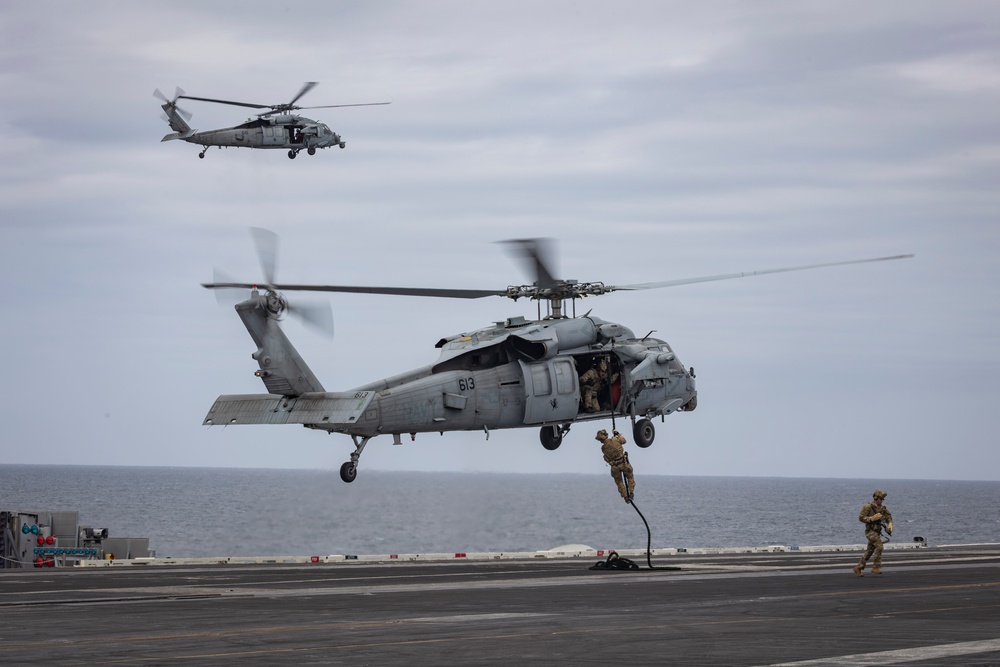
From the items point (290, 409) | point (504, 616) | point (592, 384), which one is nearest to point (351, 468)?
point (290, 409)

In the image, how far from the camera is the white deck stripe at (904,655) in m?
15.3

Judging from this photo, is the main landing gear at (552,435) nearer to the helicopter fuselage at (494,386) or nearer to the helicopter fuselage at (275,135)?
the helicopter fuselage at (494,386)

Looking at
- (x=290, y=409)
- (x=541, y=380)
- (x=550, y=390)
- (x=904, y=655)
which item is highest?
(x=541, y=380)

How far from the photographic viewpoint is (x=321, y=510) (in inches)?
1772

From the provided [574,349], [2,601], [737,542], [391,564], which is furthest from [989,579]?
[737,542]

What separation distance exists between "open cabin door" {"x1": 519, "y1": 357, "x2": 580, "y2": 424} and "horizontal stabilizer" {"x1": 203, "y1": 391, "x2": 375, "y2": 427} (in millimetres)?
5302

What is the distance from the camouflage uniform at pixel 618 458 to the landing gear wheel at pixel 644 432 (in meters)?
9.12

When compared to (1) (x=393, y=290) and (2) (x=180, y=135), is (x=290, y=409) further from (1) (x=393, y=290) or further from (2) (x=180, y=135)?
(2) (x=180, y=135)

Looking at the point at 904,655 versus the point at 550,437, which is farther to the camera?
the point at 550,437

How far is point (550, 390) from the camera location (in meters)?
39.2

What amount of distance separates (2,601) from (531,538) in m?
97.4

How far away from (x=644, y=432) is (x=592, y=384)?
2967 mm

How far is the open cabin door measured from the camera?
38844 millimetres

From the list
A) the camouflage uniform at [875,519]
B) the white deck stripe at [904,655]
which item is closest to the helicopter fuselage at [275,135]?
the camouflage uniform at [875,519]
